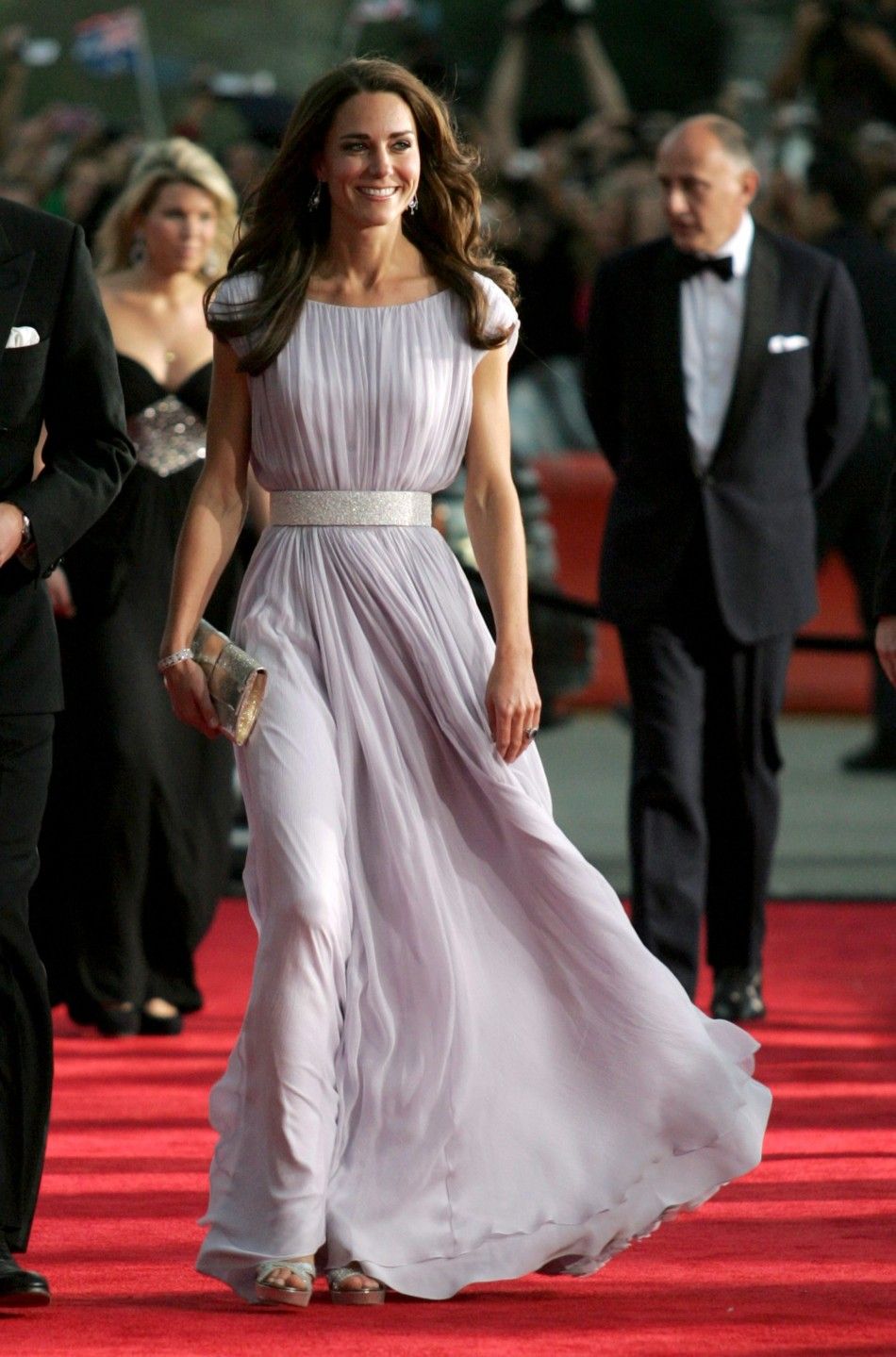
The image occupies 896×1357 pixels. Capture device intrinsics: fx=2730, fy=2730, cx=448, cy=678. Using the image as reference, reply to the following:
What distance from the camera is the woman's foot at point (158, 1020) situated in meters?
6.93

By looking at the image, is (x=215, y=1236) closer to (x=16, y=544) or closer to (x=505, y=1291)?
(x=505, y=1291)

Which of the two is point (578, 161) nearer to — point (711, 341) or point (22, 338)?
point (711, 341)

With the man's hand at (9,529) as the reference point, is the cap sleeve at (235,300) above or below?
above

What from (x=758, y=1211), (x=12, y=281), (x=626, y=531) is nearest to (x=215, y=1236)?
(x=758, y=1211)

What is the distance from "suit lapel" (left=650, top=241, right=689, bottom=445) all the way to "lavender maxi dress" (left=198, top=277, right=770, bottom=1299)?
2.41m

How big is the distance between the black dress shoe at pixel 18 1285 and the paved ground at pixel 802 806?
4987 millimetres

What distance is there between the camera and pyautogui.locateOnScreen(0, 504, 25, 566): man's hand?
161 inches

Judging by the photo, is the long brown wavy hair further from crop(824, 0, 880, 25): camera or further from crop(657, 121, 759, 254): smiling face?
crop(824, 0, 880, 25): camera

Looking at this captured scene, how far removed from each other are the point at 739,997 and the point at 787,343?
1.67 m

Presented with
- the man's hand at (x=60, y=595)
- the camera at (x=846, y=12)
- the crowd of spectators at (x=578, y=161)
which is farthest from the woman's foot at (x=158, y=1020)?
the camera at (x=846, y=12)

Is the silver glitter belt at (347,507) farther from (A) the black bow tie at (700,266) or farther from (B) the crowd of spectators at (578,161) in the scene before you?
(B) the crowd of spectators at (578,161)

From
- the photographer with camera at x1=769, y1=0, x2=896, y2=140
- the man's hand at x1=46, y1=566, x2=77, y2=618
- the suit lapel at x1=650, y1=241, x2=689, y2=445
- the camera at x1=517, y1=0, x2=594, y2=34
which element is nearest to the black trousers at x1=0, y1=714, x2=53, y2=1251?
the man's hand at x1=46, y1=566, x2=77, y2=618

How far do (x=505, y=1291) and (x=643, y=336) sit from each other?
10.7ft

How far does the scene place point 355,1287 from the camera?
4105mm
